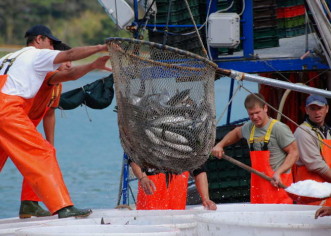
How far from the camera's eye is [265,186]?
9367mm

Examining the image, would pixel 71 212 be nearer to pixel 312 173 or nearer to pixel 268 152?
pixel 268 152

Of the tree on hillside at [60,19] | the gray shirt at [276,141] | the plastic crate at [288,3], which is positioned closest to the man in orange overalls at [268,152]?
the gray shirt at [276,141]

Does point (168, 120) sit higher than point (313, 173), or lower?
higher

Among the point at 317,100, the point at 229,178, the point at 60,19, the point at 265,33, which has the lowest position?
the point at 60,19

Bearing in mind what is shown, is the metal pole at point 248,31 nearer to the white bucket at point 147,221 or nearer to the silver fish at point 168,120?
Answer: the silver fish at point 168,120

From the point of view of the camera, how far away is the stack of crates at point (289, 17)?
39.3 feet

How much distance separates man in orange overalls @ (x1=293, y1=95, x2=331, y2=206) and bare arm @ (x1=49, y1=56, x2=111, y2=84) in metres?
2.19

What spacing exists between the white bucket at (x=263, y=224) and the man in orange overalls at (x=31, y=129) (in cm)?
123

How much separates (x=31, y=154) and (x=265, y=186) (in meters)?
2.34

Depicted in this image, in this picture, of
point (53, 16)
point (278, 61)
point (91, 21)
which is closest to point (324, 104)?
point (278, 61)

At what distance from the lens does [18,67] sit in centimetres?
845

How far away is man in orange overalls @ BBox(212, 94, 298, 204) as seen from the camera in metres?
9.25

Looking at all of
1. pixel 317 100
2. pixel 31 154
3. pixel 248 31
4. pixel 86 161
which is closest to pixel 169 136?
pixel 31 154

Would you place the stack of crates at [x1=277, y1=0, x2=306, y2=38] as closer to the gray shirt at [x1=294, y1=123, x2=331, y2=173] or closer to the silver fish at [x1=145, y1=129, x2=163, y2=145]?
the gray shirt at [x1=294, y1=123, x2=331, y2=173]
